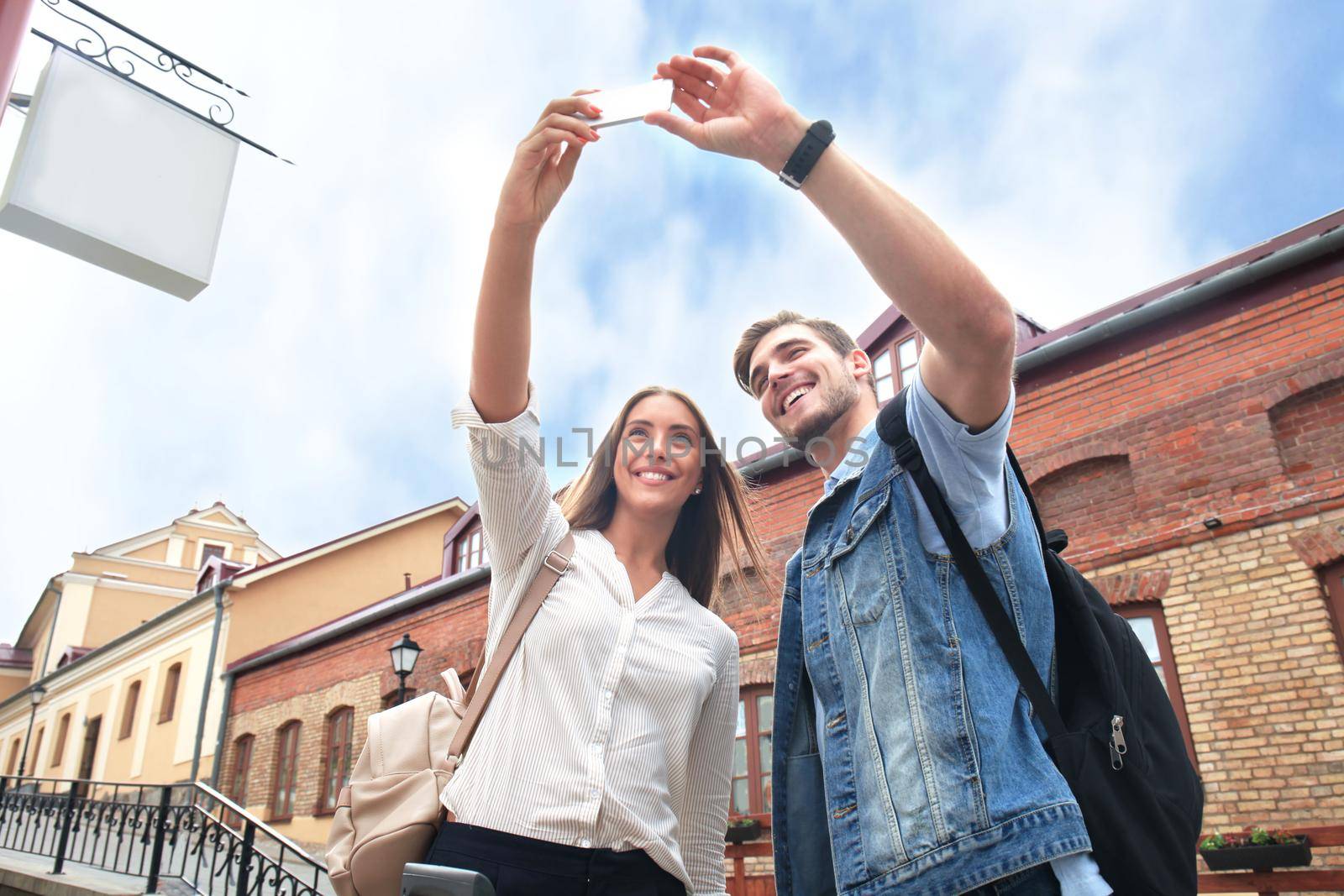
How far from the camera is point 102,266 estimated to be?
327cm

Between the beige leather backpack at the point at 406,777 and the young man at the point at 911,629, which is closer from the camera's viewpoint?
the young man at the point at 911,629

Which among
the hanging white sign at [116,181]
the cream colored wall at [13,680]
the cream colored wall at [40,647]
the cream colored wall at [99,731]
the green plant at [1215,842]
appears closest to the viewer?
the hanging white sign at [116,181]

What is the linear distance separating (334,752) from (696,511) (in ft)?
57.8

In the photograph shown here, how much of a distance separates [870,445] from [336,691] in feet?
60.1

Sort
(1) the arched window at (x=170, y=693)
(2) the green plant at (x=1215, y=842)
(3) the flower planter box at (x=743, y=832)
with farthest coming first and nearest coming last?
(1) the arched window at (x=170, y=693)
(3) the flower planter box at (x=743, y=832)
(2) the green plant at (x=1215, y=842)

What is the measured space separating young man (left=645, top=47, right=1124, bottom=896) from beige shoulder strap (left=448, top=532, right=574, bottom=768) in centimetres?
59

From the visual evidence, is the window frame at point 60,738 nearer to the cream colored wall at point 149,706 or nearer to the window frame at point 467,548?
the cream colored wall at point 149,706

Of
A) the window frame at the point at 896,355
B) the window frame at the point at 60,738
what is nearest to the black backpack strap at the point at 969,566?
the window frame at the point at 896,355

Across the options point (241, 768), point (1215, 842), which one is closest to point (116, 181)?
point (1215, 842)

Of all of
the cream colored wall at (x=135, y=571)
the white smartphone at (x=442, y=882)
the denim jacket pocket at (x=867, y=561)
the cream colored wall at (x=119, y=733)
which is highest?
the cream colored wall at (x=135, y=571)

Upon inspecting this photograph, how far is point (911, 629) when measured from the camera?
1606 millimetres

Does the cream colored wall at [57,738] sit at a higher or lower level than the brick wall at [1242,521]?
higher

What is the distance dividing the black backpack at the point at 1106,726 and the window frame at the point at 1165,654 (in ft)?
21.8

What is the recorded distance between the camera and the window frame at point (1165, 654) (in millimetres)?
7551
